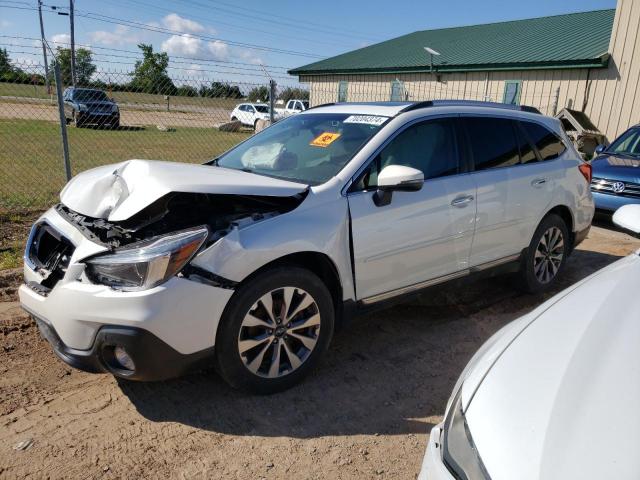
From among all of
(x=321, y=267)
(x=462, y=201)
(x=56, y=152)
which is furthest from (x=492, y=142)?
(x=56, y=152)

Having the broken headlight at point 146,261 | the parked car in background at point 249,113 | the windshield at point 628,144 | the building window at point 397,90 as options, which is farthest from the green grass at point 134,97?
the parked car in background at point 249,113

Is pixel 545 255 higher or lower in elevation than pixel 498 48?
lower

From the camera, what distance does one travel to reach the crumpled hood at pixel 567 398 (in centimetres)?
140

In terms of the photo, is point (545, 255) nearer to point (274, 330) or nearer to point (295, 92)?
point (274, 330)

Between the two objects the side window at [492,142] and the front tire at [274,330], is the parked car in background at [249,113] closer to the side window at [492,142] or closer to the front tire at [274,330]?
the side window at [492,142]

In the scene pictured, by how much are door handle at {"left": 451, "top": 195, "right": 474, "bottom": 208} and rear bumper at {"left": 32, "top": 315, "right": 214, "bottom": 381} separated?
2.05 meters

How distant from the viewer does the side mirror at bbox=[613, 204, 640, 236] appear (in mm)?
2807

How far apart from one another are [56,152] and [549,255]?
12113mm

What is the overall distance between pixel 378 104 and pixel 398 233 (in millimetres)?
1193

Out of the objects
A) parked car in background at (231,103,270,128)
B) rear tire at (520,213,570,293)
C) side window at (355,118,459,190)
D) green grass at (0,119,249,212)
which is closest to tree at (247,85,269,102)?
green grass at (0,119,249,212)

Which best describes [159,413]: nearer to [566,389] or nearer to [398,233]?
[398,233]

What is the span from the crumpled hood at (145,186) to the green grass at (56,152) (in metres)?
4.36

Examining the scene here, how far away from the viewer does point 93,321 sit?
2596mm

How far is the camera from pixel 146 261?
101 inches
